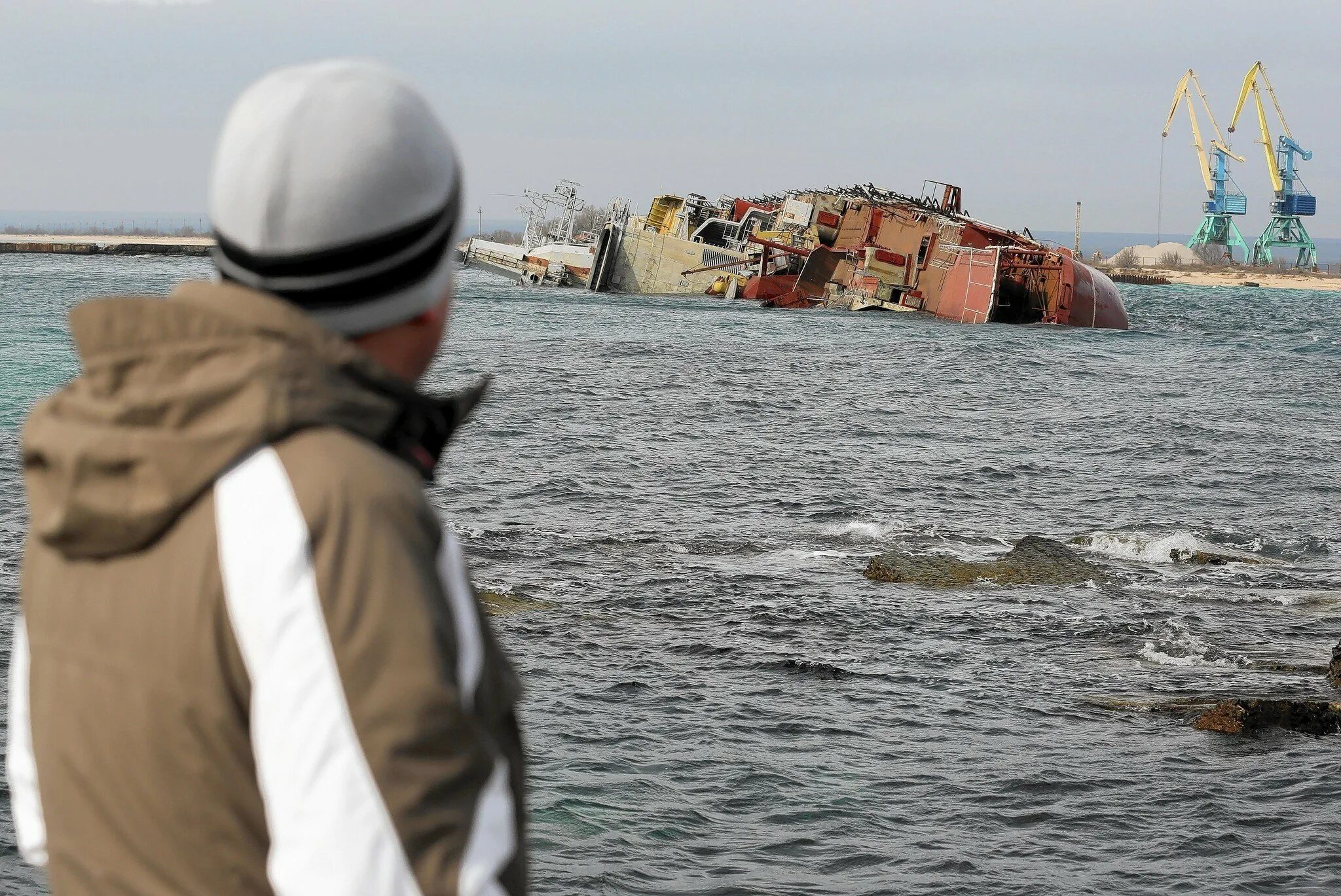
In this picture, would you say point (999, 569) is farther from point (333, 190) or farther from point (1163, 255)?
point (1163, 255)

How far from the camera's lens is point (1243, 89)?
4552 inches

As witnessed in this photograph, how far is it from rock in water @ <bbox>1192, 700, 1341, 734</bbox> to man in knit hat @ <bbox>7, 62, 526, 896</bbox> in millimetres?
8603

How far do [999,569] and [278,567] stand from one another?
43.0ft

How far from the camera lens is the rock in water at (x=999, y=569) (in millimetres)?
13477

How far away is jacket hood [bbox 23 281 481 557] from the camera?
133 cm

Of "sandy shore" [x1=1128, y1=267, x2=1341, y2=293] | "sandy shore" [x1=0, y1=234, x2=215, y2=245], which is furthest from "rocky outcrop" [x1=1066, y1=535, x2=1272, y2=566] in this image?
"sandy shore" [x1=0, y1=234, x2=215, y2=245]

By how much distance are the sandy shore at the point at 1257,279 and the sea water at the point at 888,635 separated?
96.2 meters

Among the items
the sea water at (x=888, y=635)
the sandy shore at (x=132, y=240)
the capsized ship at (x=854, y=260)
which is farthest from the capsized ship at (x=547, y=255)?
the sandy shore at (x=132, y=240)

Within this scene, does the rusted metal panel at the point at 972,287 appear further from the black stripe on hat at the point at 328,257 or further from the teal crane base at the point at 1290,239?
the teal crane base at the point at 1290,239

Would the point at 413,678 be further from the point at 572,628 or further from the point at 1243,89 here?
the point at 1243,89

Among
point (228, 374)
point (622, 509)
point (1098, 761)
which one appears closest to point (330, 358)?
point (228, 374)

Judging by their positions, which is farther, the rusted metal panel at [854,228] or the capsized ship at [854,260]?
the rusted metal panel at [854,228]

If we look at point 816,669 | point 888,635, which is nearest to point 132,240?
point 888,635

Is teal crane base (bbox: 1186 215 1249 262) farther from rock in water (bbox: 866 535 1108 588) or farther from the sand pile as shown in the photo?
rock in water (bbox: 866 535 1108 588)
